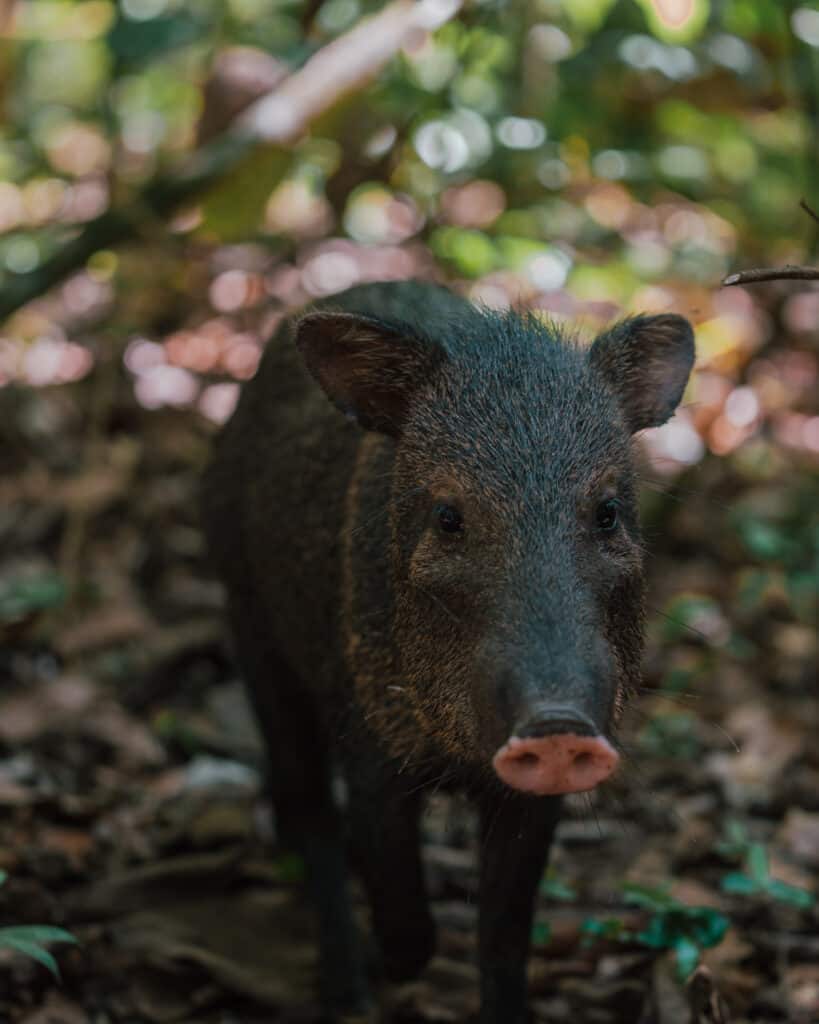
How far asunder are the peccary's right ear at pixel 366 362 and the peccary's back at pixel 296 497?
0.78 feet

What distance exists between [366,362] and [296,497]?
0.94m

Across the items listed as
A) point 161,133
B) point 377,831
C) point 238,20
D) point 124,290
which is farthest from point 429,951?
point 161,133

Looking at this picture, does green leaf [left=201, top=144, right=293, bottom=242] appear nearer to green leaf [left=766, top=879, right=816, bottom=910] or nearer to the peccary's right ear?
the peccary's right ear

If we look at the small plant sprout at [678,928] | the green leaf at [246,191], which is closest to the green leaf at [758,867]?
the small plant sprout at [678,928]

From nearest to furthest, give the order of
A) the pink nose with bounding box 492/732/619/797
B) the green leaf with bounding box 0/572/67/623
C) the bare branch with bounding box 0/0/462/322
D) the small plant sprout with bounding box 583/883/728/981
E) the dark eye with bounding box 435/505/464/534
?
the pink nose with bounding box 492/732/619/797
the dark eye with bounding box 435/505/464/534
the small plant sprout with bounding box 583/883/728/981
the green leaf with bounding box 0/572/67/623
the bare branch with bounding box 0/0/462/322

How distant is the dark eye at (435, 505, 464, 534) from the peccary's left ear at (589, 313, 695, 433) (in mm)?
716

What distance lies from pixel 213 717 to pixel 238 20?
3932 mm

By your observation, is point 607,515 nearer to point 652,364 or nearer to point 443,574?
point 443,574

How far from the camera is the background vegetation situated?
4.47m

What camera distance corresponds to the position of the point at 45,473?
7.29 meters

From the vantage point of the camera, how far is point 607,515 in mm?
3402

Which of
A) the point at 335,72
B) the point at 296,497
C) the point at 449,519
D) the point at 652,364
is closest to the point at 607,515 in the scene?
the point at 449,519

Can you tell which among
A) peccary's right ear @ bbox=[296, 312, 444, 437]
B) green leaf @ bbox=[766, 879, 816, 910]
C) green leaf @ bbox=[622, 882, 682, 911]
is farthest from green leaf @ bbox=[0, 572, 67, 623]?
green leaf @ bbox=[766, 879, 816, 910]

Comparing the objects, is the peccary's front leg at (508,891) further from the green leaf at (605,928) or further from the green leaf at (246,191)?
the green leaf at (246,191)
